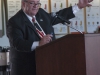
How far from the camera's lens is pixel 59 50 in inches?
55.9

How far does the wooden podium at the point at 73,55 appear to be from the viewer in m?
1.32

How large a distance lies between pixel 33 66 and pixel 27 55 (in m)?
A: 0.09

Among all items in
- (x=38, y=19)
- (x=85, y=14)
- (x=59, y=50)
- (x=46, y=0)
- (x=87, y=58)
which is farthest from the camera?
(x=85, y=14)

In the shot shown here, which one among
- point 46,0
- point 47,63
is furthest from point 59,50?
point 46,0

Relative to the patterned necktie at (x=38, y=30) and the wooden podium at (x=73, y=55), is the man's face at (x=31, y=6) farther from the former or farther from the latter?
the wooden podium at (x=73, y=55)

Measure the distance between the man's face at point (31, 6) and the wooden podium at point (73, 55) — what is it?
0.45 metres

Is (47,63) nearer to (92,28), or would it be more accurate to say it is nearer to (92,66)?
(92,66)

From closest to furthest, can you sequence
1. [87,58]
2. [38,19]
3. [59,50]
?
[87,58] < [59,50] < [38,19]

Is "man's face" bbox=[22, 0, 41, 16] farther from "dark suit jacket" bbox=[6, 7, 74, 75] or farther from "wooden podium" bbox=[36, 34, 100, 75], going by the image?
"wooden podium" bbox=[36, 34, 100, 75]

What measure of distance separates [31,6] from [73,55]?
654mm

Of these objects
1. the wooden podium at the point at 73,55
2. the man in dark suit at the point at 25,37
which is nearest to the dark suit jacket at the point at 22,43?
the man in dark suit at the point at 25,37

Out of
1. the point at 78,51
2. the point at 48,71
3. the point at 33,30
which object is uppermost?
the point at 33,30

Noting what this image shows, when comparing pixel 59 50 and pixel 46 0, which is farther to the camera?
pixel 46 0

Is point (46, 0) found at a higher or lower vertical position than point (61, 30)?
higher
